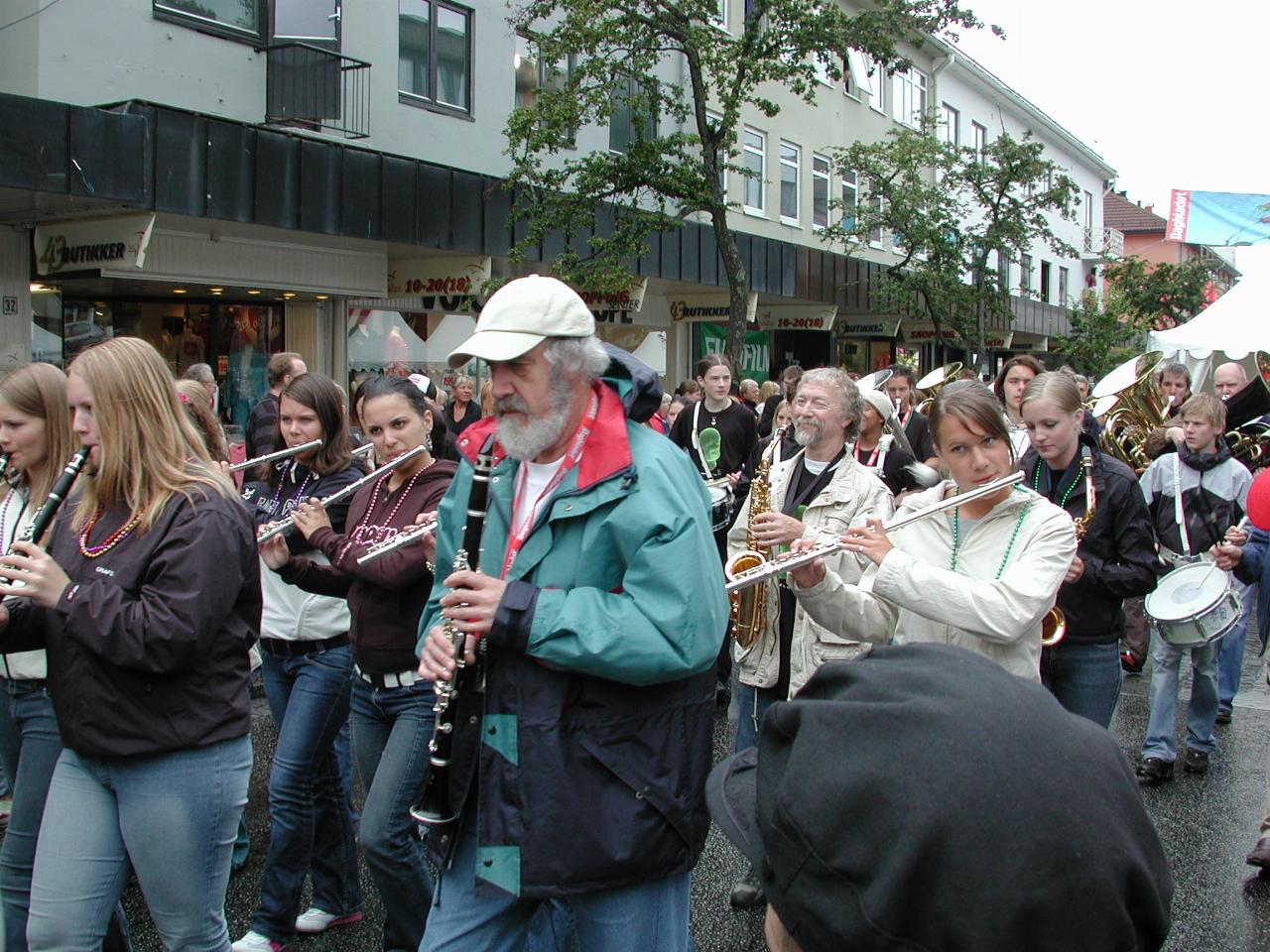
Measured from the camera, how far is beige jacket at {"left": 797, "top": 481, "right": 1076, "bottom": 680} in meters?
3.46

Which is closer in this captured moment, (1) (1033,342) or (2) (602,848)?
(2) (602,848)

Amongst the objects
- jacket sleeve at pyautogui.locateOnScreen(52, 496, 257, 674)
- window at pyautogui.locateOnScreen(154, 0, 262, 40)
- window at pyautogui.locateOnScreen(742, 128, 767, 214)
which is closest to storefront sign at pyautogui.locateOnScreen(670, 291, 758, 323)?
window at pyautogui.locateOnScreen(742, 128, 767, 214)

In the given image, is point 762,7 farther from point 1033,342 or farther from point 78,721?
point 1033,342

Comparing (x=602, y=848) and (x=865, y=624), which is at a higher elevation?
(x=865, y=624)

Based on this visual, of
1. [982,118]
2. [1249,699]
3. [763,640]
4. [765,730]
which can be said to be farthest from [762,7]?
[982,118]

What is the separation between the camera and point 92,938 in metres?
2.98

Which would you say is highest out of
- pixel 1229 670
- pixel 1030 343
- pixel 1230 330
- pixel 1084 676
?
pixel 1030 343

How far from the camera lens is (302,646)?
4250mm

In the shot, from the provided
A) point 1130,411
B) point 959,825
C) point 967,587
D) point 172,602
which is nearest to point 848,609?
point 967,587

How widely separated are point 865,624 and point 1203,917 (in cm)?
208

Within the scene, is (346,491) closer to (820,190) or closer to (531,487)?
(531,487)

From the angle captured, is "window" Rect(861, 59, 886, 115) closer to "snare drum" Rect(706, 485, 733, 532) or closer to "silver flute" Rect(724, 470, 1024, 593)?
"snare drum" Rect(706, 485, 733, 532)

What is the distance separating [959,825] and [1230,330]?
1492cm

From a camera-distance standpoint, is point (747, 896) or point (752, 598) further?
point (752, 598)
